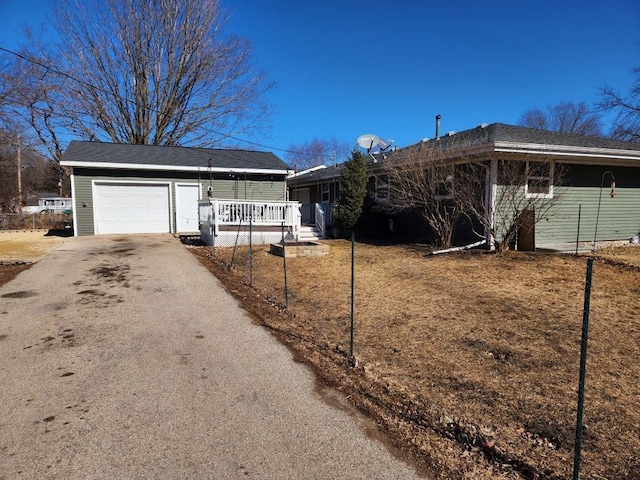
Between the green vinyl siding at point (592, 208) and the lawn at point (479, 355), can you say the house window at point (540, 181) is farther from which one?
the lawn at point (479, 355)

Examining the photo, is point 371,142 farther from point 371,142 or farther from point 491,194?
point 491,194

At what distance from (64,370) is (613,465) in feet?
13.4

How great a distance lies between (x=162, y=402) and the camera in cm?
292

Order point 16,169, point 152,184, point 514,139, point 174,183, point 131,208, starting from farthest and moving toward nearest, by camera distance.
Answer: point 16,169 < point 174,183 < point 152,184 < point 131,208 < point 514,139

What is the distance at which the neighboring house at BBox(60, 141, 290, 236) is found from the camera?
14953 millimetres

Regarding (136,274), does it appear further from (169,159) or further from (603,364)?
(169,159)

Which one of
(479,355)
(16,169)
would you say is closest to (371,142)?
(479,355)

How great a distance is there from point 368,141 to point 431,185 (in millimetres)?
6517

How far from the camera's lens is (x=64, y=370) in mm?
3438

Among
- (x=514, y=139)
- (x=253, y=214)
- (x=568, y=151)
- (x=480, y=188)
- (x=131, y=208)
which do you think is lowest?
(x=253, y=214)

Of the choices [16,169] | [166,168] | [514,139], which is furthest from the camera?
[16,169]

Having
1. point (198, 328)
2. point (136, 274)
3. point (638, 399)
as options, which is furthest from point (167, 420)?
point (136, 274)

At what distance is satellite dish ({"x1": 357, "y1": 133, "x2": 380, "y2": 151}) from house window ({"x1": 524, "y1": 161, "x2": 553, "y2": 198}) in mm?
7395

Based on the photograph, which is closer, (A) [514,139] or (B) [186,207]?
(A) [514,139]
